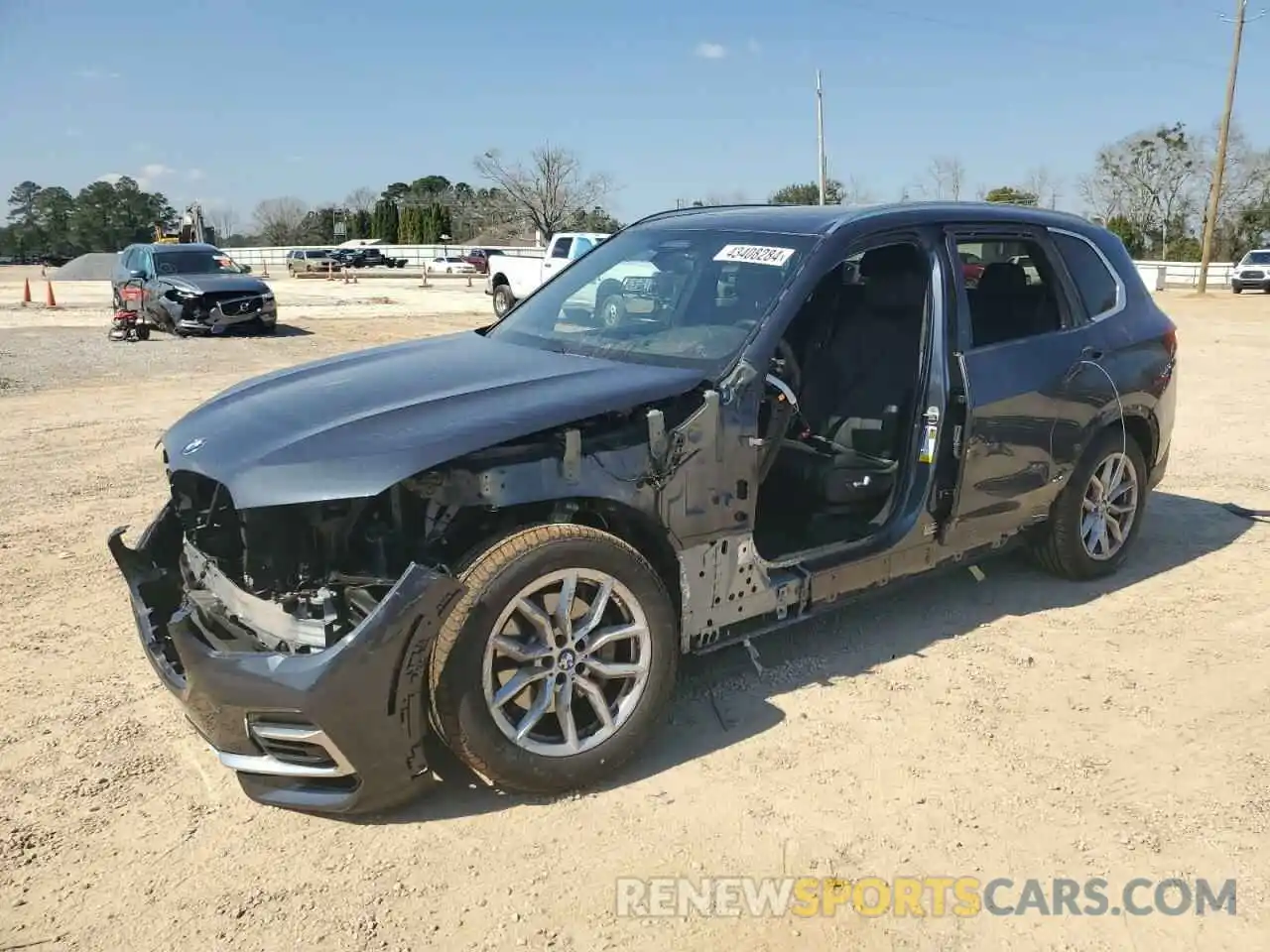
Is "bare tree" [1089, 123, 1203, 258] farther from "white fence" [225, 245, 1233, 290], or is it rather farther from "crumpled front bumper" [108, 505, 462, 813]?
"crumpled front bumper" [108, 505, 462, 813]

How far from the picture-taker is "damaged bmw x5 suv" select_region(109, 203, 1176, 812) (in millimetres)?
2936

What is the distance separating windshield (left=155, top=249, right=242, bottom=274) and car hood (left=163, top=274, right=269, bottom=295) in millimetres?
288

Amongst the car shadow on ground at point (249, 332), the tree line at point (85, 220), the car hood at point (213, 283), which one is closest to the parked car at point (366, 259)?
the tree line at point (85, 220)

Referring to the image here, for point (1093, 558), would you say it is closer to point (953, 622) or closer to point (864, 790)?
point (953, 622)

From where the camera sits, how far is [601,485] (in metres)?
3.21

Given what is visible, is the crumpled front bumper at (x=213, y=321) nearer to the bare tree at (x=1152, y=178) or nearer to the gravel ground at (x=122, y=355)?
the gravel ground at (x=122, y=355)

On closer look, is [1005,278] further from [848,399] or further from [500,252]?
[500,252]

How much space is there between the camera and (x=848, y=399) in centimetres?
470

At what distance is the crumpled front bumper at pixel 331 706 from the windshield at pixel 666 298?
139cm

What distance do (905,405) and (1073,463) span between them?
3.41 ft

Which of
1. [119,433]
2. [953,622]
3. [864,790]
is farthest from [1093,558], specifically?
[119,433]

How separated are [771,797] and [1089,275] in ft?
10.9

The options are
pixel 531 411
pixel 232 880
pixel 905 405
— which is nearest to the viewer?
pixel 232 880

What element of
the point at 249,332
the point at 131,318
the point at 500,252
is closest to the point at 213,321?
the point at 249,332
